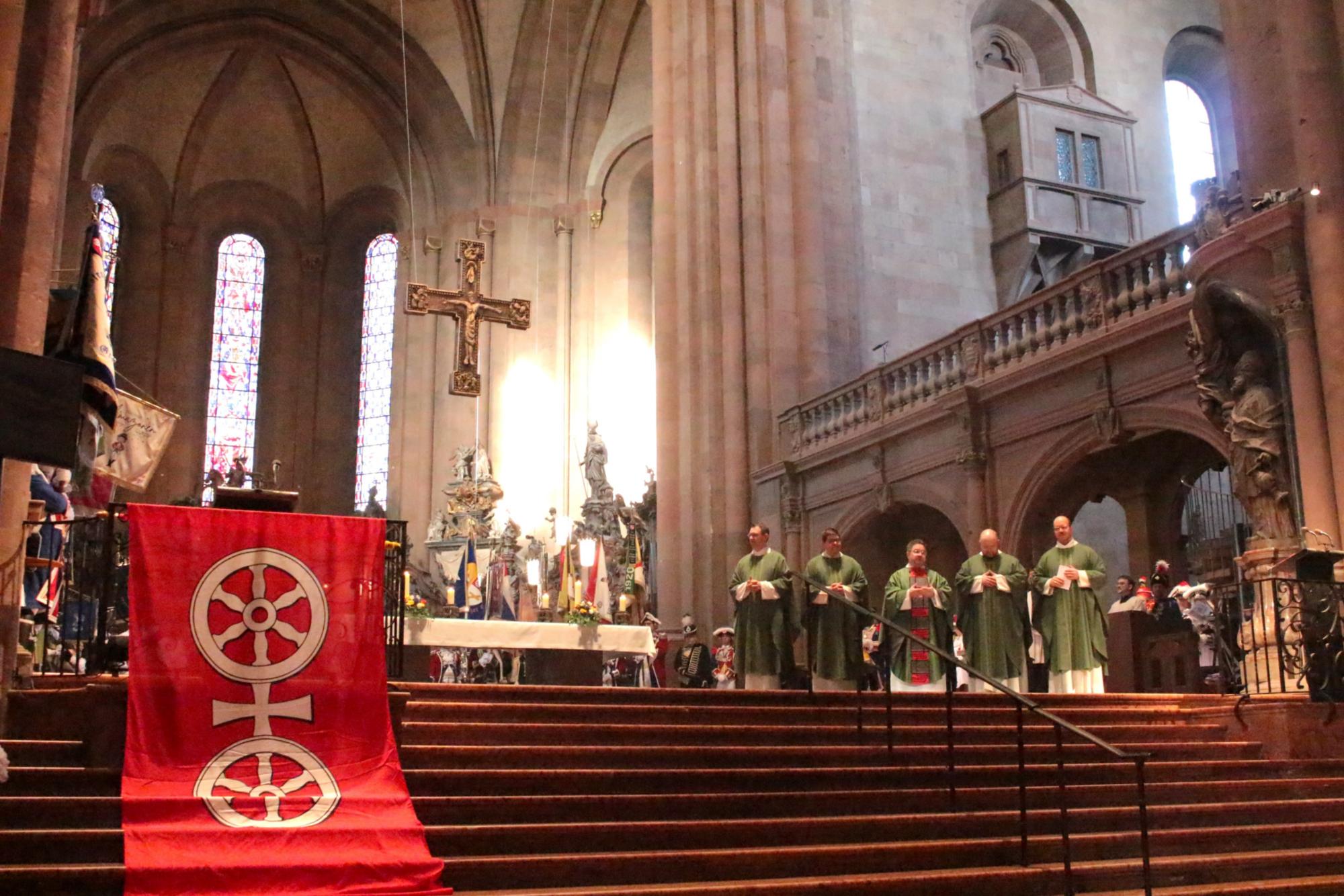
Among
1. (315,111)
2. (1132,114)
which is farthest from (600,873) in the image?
(315,111)

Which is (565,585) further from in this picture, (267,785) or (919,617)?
(267,785)

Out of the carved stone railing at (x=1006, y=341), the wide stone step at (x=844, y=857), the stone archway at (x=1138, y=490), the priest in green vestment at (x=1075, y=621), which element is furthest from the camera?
the stone archway at (x=1138, y=490)

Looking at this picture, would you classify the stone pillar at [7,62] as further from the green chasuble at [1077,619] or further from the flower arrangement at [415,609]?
the green chasuble at [1077,619]

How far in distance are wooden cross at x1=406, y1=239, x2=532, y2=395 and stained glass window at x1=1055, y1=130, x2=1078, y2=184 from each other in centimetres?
873

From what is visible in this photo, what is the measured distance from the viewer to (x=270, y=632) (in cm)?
741

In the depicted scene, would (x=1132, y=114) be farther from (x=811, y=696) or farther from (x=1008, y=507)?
(x=811, y=696)

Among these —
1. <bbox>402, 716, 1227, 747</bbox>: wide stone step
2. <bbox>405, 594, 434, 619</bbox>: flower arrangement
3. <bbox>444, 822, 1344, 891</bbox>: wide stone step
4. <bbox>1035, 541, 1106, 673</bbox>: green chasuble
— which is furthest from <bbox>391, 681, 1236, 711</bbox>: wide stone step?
<bbox>405, 594, 434, 619</bbox>: flower arrangement

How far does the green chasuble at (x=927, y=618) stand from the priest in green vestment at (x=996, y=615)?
0.22m

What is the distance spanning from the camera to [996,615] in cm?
1209

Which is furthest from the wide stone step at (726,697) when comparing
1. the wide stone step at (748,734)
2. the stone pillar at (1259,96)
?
the stone pillar at (1259,96)

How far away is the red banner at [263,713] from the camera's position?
251 inches

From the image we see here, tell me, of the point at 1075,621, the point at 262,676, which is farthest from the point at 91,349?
the point at 1075,621

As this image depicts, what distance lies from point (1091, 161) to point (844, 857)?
56.9 ft

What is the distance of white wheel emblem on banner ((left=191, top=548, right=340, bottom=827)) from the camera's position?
6.81m
